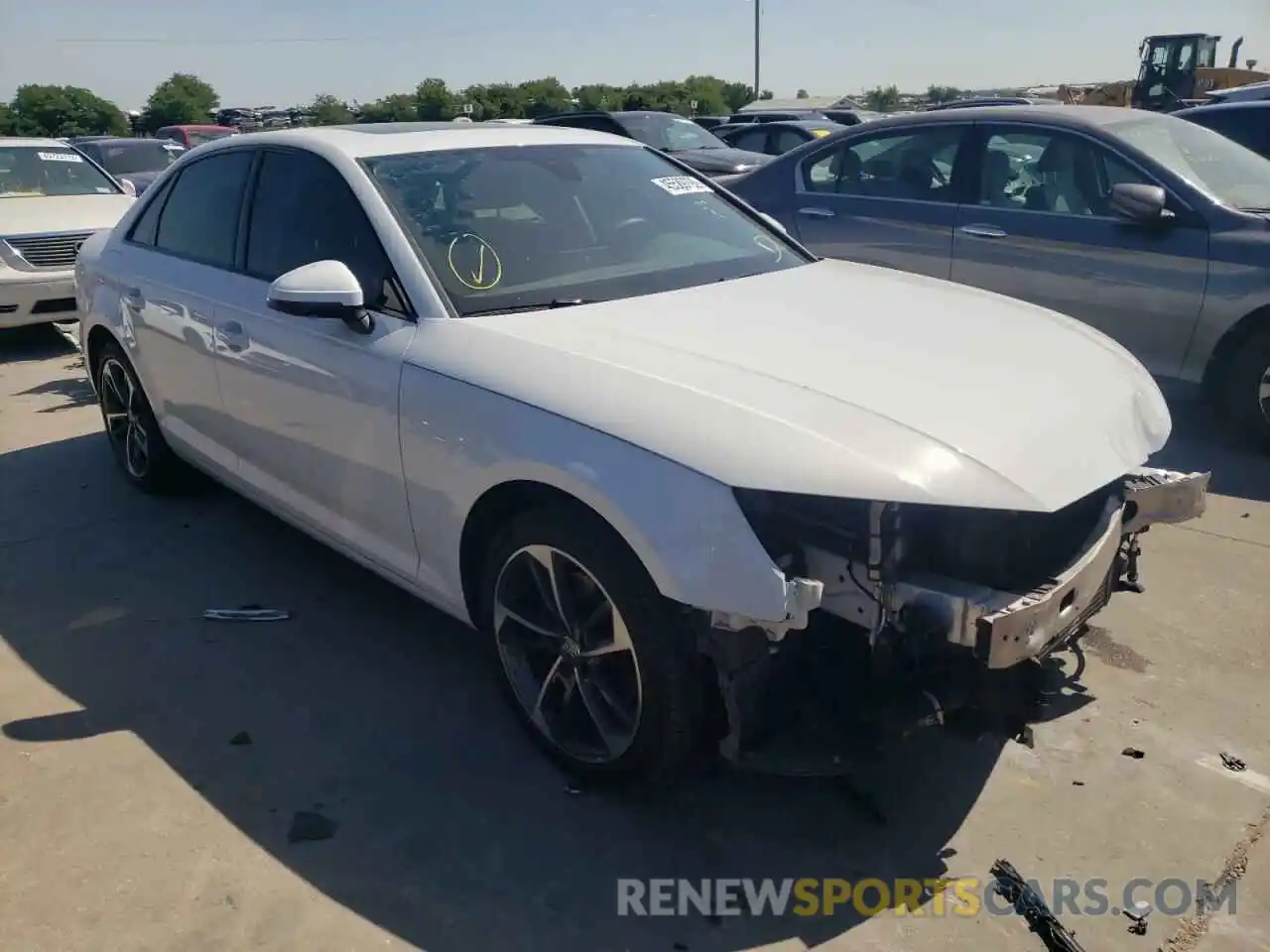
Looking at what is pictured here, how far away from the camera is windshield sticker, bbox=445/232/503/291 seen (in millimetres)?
3314

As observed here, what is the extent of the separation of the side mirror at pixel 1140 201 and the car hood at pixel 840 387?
2409 mm

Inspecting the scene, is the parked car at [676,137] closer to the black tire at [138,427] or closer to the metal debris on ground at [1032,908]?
the black tire at [138,427]

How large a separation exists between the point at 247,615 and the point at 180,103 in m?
51.2

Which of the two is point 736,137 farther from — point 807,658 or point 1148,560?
point 807,658

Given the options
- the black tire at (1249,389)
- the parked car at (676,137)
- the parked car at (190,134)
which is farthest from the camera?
the parked car at (190,134)

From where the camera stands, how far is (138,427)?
17.2 feet

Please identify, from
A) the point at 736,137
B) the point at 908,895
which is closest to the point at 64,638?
the point at 908,895

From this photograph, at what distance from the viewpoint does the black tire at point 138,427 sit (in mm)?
5133

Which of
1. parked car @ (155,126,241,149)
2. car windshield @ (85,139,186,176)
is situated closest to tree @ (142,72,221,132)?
parked car @ (155,126,241,149)

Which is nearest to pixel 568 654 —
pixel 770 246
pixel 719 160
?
pixel 770 246

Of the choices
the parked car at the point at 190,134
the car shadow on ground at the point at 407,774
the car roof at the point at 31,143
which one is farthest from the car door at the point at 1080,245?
the parked car at the point at 190,134

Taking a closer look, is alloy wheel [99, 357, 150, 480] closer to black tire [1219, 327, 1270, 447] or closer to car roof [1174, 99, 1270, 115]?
black tire [1219, 327, 1270, 447]

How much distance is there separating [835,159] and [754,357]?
180 inches

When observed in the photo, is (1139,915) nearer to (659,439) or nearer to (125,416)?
(659,439)
